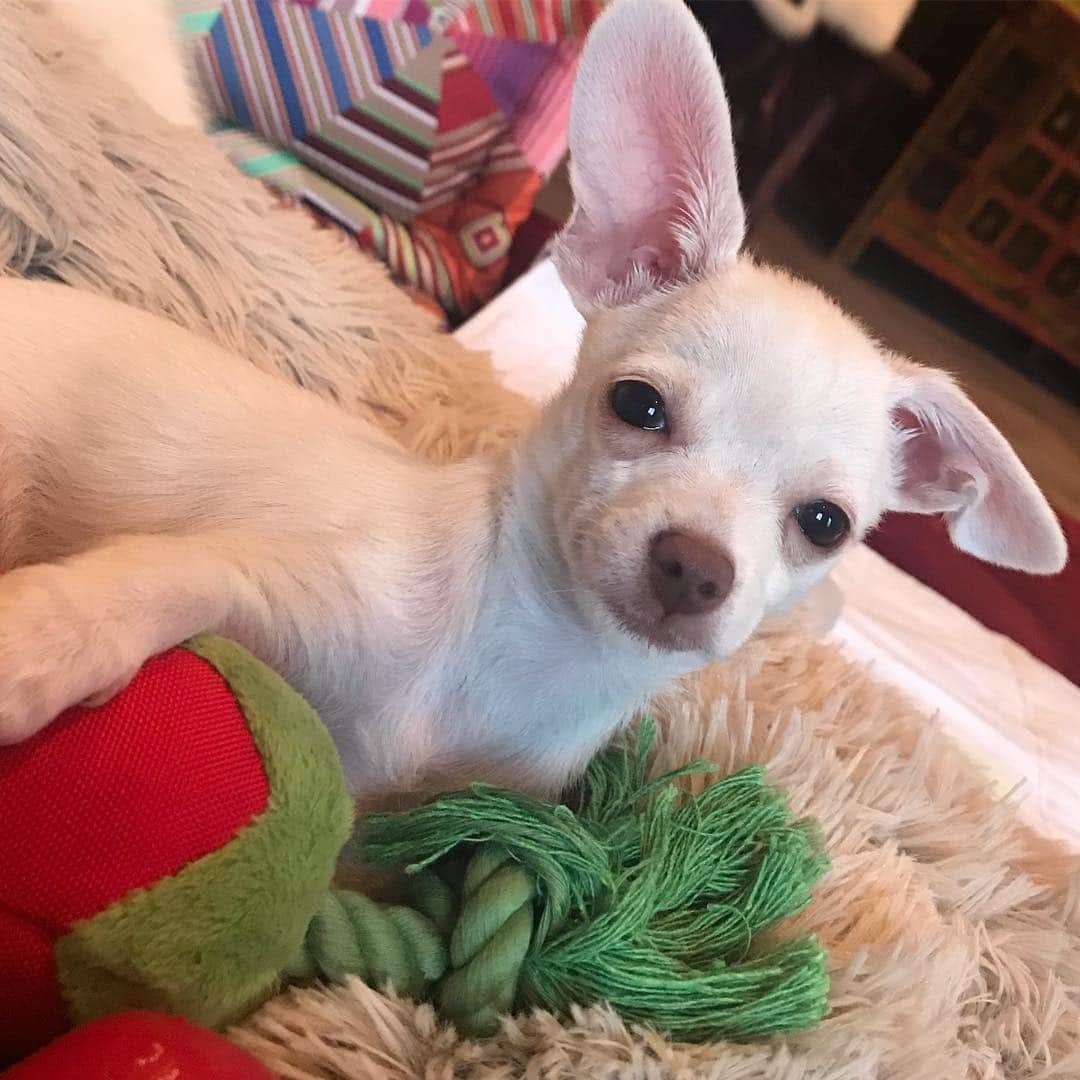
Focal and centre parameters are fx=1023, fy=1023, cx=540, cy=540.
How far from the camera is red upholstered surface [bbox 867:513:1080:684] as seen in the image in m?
2.34

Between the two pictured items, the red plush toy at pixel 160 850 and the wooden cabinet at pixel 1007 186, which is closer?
the red plush toy at pixel 160 850

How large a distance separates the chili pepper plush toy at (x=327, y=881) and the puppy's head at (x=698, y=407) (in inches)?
Answer: 9.1

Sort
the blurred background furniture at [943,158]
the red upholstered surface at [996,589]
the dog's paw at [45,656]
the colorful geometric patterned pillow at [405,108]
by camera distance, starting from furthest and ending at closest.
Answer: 1. the blurred background furniture at [943,158]
2. the red upholstered surface at [996,589]
3. the colorful geometric patterned pillow at [405,108]
4. the dog's paw at [45,656]

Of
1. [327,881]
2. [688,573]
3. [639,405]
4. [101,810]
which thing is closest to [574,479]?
[639,405]

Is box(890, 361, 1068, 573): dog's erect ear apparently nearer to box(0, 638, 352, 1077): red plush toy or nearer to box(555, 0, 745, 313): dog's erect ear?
box(555, 0, 745, 313): dog's erect ear

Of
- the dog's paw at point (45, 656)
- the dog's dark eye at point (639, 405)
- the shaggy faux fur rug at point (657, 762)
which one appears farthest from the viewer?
the dog's dark eye at point (639, 405)

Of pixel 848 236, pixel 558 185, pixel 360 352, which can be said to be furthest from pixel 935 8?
pixel 360 352

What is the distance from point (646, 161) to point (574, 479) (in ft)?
1.32

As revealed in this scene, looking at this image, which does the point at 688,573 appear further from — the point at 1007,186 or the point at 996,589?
the point at 1007,186

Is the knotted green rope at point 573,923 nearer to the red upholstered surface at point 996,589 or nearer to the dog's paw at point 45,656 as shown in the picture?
the dog's paw at point 45,656

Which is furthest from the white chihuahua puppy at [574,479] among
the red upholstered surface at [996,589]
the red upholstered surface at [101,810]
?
the red upholstered surface at [996,589]

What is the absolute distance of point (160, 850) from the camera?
2.16ft

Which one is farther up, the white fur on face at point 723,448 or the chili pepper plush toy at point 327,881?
the white fur on face at point 723,448

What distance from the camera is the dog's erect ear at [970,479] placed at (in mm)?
1254
